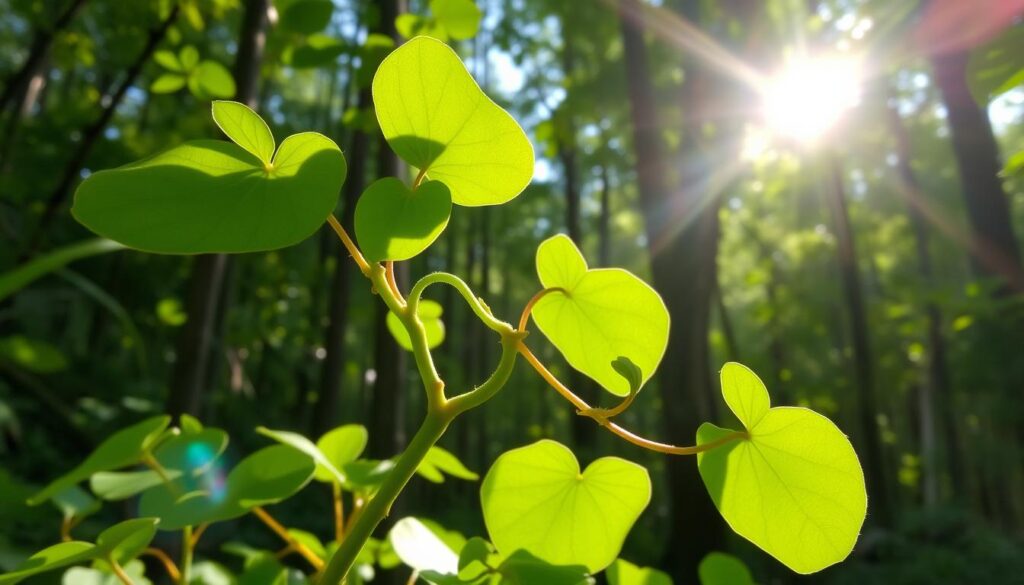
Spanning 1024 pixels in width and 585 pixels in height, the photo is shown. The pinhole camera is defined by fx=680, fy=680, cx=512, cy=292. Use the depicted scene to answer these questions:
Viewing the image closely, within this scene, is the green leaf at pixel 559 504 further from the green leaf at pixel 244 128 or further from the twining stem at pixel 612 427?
the green leaf at pixel 244 128

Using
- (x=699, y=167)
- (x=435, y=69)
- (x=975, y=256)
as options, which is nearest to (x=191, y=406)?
(x=435, y=69)

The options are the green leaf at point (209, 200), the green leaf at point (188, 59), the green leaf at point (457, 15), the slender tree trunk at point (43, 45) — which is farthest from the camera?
the slender tree trunk at point (43, 45)

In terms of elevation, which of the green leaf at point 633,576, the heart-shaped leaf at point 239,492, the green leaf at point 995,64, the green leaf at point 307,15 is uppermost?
the green leaf at point 307,15

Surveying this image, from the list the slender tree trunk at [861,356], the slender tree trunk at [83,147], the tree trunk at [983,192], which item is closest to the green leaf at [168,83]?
the slender tree trunk at [83,147]

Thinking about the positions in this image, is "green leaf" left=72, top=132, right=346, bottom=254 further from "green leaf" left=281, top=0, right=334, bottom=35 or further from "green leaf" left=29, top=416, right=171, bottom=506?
"green leaf" left=281, top=0, right=334, bottom=35

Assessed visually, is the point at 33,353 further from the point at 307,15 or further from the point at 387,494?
the point at 387,494

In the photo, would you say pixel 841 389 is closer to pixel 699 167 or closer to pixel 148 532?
pixel 699 167

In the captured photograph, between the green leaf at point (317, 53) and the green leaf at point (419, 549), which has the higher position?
the green leaf at point (317, 53)
